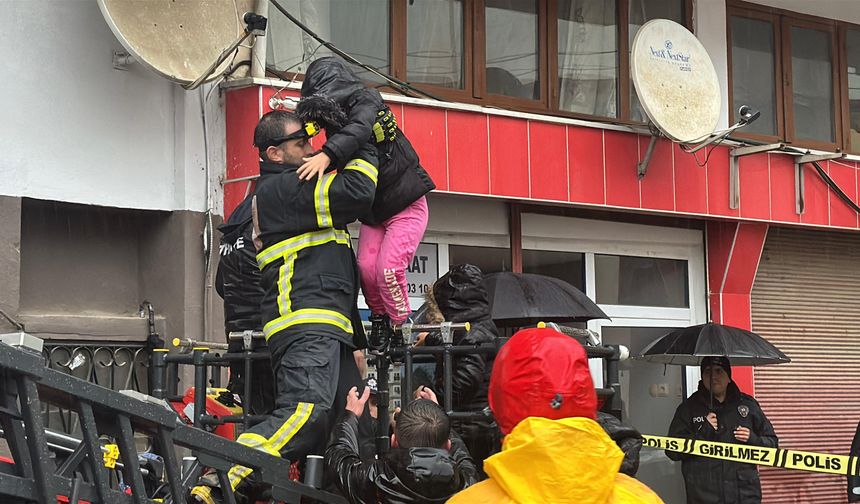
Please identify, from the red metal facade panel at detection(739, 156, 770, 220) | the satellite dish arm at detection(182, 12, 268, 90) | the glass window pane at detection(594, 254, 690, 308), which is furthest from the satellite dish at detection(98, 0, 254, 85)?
the red metal facade panel at detection(739, 156, 770, 220)

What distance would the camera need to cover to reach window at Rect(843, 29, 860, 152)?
46.4 ft

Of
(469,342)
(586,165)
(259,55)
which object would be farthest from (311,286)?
(586,165)

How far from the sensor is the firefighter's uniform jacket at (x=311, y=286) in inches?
192

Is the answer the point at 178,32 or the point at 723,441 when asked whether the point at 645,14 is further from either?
the point at 178,32

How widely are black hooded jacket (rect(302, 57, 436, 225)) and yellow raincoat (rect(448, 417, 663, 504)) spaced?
81.8 inches

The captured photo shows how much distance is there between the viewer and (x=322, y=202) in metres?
5.11

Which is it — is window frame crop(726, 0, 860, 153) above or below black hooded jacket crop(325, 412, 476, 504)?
above

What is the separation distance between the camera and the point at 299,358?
491 cm

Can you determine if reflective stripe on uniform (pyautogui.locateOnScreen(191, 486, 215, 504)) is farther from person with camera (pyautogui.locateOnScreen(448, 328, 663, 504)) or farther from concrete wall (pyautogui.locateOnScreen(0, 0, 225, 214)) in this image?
concrete wall (pyautogui.locateOnScreen(0, 0, 225, 214))

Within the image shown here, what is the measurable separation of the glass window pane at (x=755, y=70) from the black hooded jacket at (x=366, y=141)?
8.16 meters

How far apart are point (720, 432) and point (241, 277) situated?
5548 mm

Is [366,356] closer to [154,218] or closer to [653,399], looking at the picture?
[154,218]

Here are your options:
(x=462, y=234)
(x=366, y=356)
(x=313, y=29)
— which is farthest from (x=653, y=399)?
(x=366, y=356)

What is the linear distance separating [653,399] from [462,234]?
9.89 ft
